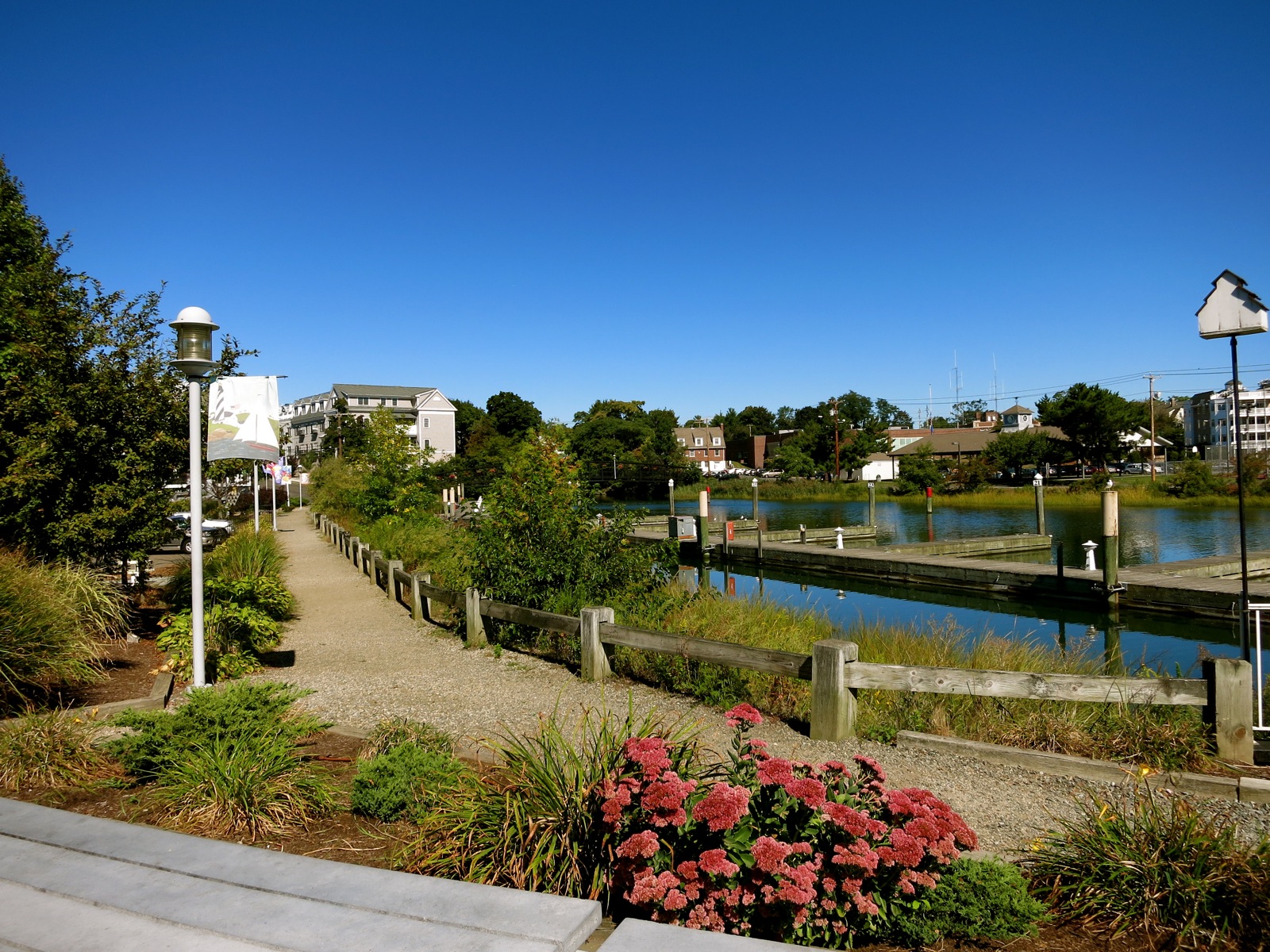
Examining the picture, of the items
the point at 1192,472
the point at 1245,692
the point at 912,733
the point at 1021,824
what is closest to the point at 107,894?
the point at 1021,824

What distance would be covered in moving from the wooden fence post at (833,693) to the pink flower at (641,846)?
3.55m

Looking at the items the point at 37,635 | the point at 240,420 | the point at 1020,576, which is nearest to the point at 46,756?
the point at 37,635

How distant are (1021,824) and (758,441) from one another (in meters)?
112

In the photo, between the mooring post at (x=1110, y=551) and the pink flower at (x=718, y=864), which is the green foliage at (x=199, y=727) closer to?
the pink flower at (x=718, y=864)

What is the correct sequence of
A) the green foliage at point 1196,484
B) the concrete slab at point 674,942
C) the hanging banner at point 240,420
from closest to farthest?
the concrete slab at point 674,942, the hanging banner at point 240,420, the green foliage at point 1196,484

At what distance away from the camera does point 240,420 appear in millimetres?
8461

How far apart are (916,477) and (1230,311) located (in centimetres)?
5697

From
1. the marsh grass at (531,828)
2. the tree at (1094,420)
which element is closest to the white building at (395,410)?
the tree at (1094,420)

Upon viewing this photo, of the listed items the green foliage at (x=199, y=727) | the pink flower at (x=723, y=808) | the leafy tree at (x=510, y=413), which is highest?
the leafy tree at (x=510, y=413)

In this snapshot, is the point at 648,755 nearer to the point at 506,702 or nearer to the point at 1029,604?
the point at 506,702

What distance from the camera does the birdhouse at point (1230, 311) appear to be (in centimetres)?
741

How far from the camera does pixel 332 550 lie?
24703 millimetres

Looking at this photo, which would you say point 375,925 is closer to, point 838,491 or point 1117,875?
point 1117,875

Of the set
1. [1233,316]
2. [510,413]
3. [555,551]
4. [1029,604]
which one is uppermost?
[510,413]
